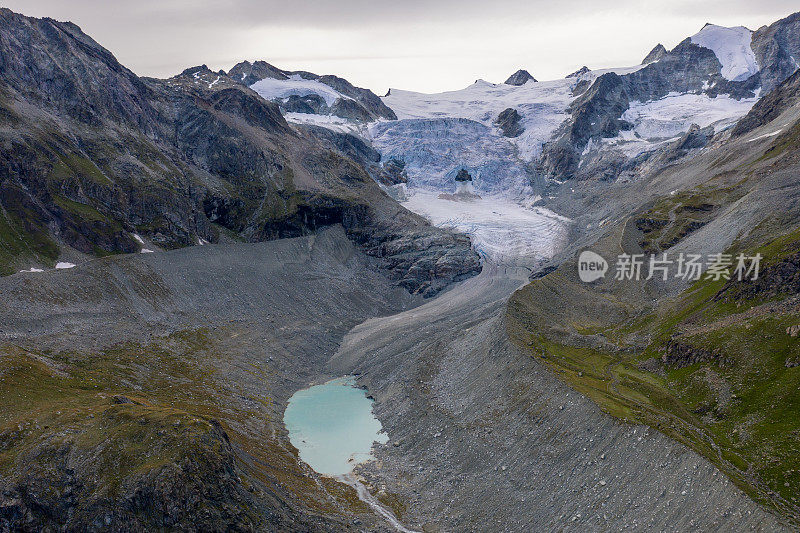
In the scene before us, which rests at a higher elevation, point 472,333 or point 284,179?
point 284,179

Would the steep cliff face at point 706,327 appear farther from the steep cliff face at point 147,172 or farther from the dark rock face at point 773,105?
the steep cliff face at point 147,172

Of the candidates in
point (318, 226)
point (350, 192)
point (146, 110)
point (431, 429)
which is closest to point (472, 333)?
point (431, 429)

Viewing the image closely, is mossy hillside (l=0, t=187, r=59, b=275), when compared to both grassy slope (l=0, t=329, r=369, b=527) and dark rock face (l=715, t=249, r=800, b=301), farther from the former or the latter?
dark rock face (l=715, t=249, r=800, b=301)

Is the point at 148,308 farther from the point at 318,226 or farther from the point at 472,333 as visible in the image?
the point at 318,226

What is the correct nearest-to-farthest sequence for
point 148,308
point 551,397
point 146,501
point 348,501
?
1. point 146,501
2. point 348,501
3. point 551,397
4. point 148,308

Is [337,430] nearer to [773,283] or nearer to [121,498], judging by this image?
[121,498]

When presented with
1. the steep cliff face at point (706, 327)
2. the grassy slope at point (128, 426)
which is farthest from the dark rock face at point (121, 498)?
the steep cliff face at point (706, 327)
